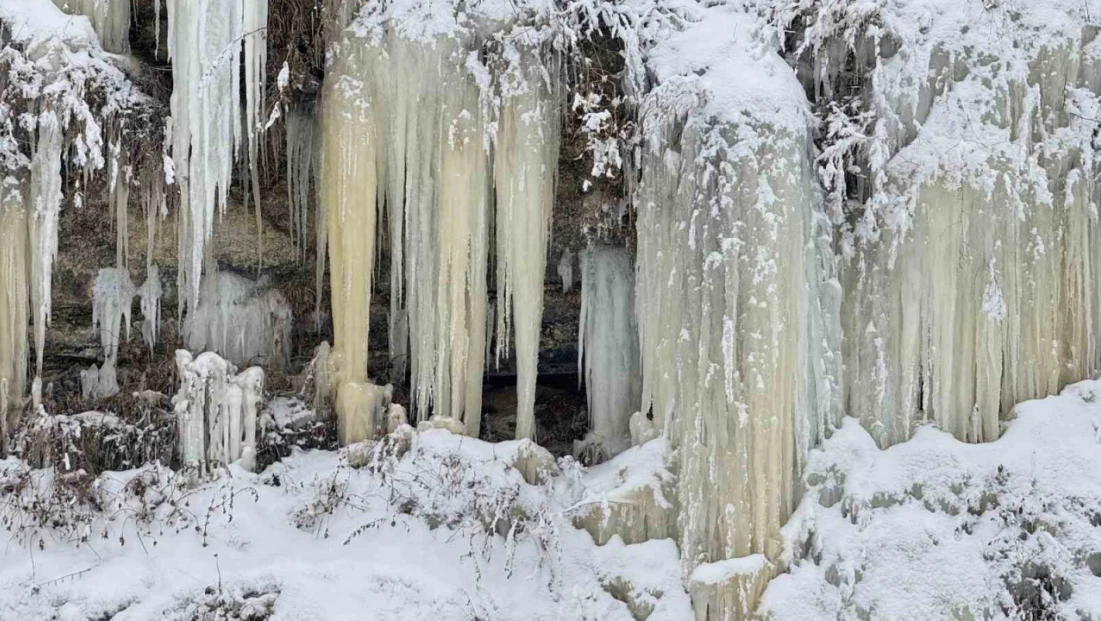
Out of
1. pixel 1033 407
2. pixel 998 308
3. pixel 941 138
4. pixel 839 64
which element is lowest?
pixel 1033 407

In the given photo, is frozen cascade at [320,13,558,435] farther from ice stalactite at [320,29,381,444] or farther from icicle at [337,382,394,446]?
icicle at [337,382,394,446]

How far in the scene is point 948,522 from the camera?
7199 mm

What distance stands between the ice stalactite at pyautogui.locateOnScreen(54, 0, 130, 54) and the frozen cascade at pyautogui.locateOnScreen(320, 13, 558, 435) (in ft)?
4.95

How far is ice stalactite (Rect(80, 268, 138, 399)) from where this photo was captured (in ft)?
30.1

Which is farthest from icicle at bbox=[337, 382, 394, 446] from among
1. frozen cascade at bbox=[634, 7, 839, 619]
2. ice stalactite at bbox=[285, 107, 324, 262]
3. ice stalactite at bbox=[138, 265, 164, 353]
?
frozen cascade at bbox=[634, 7, 839, 619]

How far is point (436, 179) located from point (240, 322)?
8.34ft

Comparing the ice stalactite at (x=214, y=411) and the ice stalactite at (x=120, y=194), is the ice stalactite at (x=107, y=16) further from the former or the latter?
the ice stalactite at (x=214, y=411)

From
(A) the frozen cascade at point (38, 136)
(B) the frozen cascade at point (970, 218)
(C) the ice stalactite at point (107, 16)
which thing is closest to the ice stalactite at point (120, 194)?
(A) the frozen cascade at point (38, 136)

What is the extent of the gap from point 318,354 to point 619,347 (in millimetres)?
2440

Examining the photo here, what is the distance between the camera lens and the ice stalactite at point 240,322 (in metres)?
9.26

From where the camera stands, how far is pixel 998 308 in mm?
7426

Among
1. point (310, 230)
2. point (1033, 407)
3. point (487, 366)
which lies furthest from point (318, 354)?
point (1033, 407)

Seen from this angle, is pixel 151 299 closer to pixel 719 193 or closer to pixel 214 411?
pixel 214 411

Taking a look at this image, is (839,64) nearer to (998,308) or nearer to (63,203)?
(998,308)
